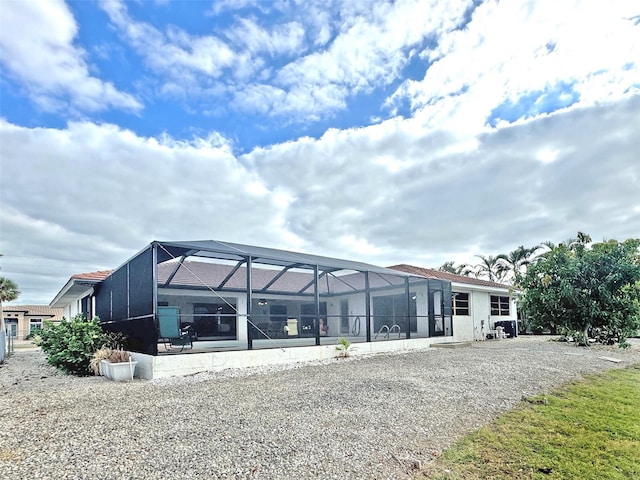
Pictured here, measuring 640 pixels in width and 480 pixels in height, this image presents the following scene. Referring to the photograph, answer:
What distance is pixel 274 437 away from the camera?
381cm

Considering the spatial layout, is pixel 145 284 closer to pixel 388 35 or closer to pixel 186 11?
pixel 186 11

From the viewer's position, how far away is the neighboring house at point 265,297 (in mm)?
9555

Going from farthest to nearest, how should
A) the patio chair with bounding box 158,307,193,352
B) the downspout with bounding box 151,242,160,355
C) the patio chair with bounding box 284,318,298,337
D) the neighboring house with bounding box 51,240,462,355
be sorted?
the patio chair with bounding box 284,318,298,337
the neighboring house with bounding box 51,240,462,355
the patio chair with bounding box 158,307,193,352
the downspout with bounding box 151,242,160,355

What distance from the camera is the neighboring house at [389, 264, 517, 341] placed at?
54.6 feet

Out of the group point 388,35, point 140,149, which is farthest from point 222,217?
point 388,35

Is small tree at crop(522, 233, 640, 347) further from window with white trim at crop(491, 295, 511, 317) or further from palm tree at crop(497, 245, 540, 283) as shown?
palm tree at crop(497, 245, 540, 283)

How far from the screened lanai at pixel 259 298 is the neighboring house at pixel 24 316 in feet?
97.3

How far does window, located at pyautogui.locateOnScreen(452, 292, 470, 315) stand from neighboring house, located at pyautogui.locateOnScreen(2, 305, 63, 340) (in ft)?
117

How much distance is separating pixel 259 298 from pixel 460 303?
886 cm

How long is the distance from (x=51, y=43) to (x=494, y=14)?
9.42 metres

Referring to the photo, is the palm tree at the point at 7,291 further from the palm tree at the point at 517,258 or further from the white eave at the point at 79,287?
the palm tree at the point at 517,258

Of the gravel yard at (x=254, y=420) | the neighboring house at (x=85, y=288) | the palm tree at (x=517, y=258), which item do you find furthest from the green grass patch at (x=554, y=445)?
the palm tree at (x=517, y=258)

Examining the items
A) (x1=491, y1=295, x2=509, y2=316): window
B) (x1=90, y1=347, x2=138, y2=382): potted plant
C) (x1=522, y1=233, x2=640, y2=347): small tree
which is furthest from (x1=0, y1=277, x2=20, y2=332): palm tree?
(x1=522, y1=233, x2=640, y2=347): small tree

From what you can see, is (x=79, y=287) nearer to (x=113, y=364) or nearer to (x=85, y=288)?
(x=85, y=288)
